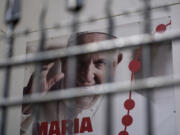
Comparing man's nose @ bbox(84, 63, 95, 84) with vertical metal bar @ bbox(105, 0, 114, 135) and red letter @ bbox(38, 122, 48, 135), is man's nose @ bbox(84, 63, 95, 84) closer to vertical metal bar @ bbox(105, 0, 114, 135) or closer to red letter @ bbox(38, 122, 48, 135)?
vertical metal bar @ bbox(105, 0, 114, 135)

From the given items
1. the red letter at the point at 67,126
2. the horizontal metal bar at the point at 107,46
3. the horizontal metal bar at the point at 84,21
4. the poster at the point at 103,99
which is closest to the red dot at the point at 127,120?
the poster at the point at 103,99

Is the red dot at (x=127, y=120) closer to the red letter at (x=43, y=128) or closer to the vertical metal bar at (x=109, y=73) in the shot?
the vertical metal bar at (x=109, y=73)

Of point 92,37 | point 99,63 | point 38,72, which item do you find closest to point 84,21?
point 92,37

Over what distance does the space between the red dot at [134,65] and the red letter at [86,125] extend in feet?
1.08

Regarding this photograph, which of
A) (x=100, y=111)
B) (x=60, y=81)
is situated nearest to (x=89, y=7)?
(x=60, y=81)

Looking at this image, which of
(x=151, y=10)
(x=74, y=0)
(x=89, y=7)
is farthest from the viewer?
(x=89, y=7)

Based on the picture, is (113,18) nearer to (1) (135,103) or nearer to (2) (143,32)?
(2) (143,32)

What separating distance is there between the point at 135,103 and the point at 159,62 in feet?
0.74

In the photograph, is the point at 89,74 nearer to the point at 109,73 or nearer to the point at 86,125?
the point at 109,73

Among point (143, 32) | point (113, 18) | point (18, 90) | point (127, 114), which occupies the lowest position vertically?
point (127, 114)

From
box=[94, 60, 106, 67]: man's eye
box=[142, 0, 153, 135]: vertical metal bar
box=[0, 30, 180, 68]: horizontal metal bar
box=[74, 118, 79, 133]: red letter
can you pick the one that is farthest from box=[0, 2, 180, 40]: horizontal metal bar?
box=[74, 118, 79, 133]: red letter

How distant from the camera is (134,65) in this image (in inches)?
63.5

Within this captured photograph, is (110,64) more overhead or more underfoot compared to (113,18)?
more underfoot

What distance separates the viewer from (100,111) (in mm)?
1619
